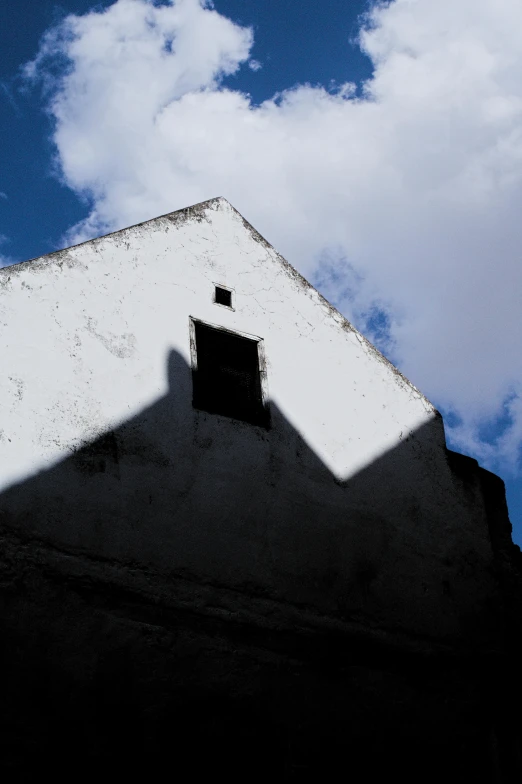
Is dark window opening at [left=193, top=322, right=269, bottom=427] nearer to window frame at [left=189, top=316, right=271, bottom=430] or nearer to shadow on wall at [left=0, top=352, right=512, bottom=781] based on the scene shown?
window frame at [left=189, top=316, right=271, bottom=430]

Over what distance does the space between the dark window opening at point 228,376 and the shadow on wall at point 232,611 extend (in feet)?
0.55

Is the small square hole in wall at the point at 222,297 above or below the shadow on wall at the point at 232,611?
above

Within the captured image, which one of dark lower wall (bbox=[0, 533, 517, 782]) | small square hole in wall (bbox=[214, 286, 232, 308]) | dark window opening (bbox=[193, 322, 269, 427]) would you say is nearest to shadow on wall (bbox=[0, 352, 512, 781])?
dark lower wall (bbox=[0, 533, 517, 782])

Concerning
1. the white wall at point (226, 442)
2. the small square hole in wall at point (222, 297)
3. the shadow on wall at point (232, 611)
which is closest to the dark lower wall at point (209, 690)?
the shadow on wall at point (232, 611)

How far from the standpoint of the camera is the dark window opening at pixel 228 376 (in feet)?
22.6

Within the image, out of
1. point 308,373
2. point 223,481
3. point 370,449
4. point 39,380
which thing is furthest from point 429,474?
point 39,380

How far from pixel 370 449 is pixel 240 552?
6.51 ft

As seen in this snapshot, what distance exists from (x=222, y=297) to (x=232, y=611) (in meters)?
3.25

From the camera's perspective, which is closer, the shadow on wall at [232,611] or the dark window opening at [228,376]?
the shadow on wall at [232,611]

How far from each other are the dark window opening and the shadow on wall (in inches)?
6.6

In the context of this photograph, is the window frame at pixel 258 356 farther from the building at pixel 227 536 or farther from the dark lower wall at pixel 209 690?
the dark lower wall at pixel 209 690

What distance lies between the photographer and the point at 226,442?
21.7 feet

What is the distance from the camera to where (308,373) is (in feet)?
25.0

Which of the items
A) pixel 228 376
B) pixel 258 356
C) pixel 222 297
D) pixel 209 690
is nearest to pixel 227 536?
pixel 209 690
